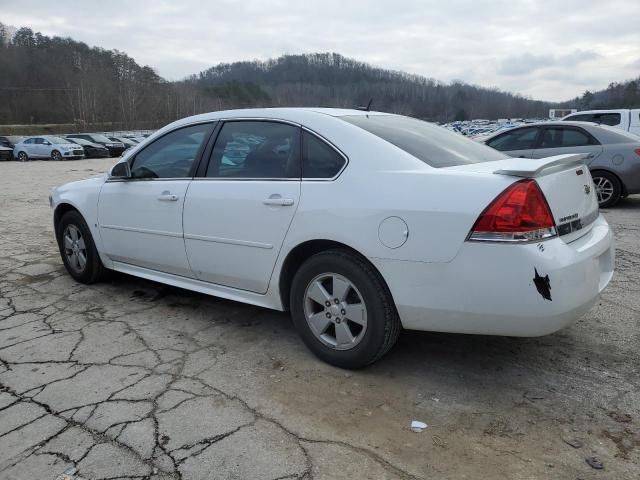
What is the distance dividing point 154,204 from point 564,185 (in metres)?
2.87

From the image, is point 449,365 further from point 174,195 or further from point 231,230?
point 174,195

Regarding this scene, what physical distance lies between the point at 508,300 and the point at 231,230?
5.96 ft

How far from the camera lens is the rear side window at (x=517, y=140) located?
902cm

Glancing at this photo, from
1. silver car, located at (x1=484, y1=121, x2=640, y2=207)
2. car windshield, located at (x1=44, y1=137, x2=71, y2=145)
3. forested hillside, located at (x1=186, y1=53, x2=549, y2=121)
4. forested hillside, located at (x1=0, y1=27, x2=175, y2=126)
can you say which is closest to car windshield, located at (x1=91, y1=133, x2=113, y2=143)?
car windshield, located at (x1=44, y1=137, x2=71, y2=145)

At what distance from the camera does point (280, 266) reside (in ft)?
10.6

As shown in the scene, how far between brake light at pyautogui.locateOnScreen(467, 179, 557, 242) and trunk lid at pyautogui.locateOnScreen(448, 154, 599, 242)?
0.30 feet

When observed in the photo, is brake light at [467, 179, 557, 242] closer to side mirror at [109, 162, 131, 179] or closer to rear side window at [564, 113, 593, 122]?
side mirror at [109, 162, 131, 179]

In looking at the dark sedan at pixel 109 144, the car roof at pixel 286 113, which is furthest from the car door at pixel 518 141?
the dark sedan at pixel 109 144

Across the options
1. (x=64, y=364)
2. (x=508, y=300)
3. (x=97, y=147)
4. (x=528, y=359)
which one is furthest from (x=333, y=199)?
(x=97, y=147)

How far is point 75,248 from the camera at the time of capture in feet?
16.1

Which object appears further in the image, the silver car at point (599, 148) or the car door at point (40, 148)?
the car door at point (40, 148)

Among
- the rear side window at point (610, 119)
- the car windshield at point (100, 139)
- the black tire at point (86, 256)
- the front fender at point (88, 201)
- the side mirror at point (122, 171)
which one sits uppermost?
the car windshield at point (100, 139)

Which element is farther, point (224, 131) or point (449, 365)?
point (224, 131)

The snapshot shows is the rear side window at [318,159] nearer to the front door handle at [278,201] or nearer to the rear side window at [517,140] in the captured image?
the front door handle at [278,201]
